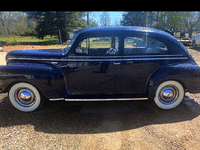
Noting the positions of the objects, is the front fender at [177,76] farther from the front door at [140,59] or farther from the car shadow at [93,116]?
the car shadow at [93,116]

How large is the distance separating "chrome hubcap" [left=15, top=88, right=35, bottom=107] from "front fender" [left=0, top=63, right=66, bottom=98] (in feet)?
0.77

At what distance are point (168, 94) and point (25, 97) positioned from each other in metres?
3.15

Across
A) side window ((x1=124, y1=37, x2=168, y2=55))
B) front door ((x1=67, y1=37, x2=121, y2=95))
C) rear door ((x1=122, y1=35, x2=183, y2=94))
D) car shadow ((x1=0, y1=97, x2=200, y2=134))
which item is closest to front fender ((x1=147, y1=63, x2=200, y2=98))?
rear door ((x1=122, y1=35, x2=183, y2=94))

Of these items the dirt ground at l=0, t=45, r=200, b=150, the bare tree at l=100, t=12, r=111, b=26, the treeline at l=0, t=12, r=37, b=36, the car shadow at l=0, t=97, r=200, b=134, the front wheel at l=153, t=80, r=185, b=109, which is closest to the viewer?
the dirt ground at l=0, t=45, r=200, b=150

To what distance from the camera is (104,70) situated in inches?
121

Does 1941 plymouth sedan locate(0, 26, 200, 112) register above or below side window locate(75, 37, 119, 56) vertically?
below

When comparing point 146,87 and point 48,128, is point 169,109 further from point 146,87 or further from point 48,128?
point 48,128

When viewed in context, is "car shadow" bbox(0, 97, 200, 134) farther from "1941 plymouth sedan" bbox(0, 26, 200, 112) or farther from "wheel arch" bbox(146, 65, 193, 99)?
"wheel arch" bbox(146, 65, 193, 99)

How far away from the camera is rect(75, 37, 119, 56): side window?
3.14 metres

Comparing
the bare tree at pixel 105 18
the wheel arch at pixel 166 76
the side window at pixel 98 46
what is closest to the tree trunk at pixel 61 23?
the bare tree at pixel 105 18

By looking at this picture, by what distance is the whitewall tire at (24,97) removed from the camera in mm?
3137

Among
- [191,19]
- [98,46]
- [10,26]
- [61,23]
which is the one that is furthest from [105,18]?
[98,46]

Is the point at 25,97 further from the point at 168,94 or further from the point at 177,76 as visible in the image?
the point at 177,76

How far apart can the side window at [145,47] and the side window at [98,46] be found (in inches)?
9.9
